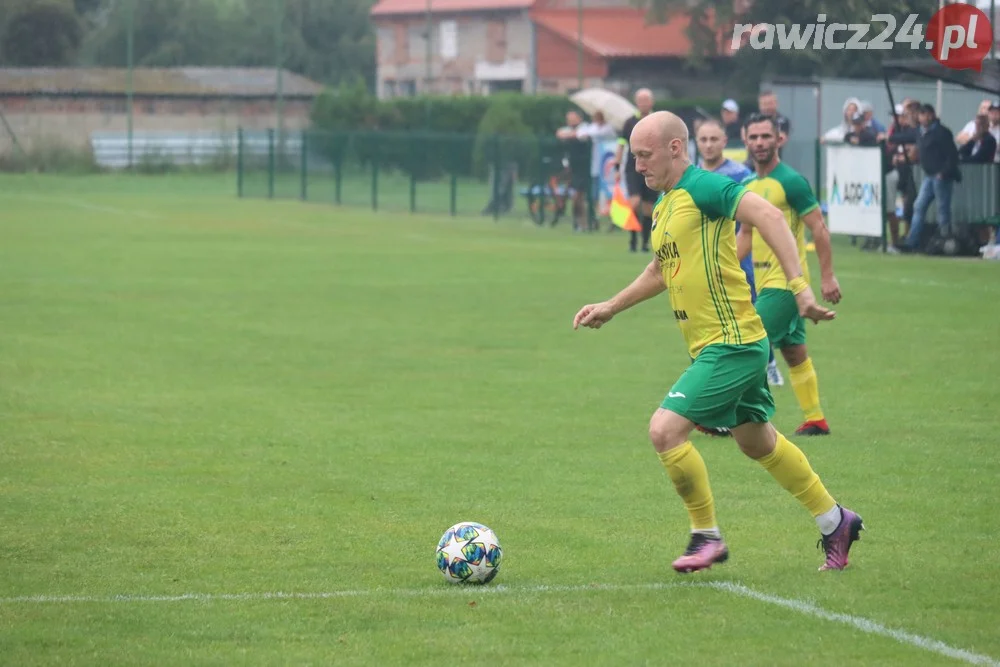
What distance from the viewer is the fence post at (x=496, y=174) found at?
35375 mm

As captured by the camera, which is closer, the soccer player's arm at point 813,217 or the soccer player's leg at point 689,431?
the soccer player's leg at point 689,431

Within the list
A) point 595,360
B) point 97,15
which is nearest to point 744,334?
point 595,360

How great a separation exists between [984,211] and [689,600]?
18.6 metres

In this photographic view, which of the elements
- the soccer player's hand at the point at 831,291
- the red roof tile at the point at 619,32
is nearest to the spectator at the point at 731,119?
the soccer player's hand at the point at 831,291

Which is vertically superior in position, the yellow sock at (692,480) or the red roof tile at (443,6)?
the red roof tile at (443,6)

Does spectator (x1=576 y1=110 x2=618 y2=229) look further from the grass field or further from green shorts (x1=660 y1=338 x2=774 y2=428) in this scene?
green shorts (x1=660 y1=338 x2=774 y2=428)

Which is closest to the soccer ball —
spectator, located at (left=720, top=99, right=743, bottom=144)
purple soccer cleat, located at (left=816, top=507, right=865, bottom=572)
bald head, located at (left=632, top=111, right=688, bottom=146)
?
purple soccer cleat, located at (left=816, top=507, right=865, bottom=572)

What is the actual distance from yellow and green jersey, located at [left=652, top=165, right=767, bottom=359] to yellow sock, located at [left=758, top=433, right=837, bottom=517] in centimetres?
51

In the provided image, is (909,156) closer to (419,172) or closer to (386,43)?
(419,172)

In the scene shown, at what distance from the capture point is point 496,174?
35.9m

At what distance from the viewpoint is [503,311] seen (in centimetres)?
1823

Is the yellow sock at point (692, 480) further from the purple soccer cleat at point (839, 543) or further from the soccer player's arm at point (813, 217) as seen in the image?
the soccer player's arm at point (813, 217)

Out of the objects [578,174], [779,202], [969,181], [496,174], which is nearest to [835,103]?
[578,174]

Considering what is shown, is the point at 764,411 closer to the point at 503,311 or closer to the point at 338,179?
the point at 503,311
